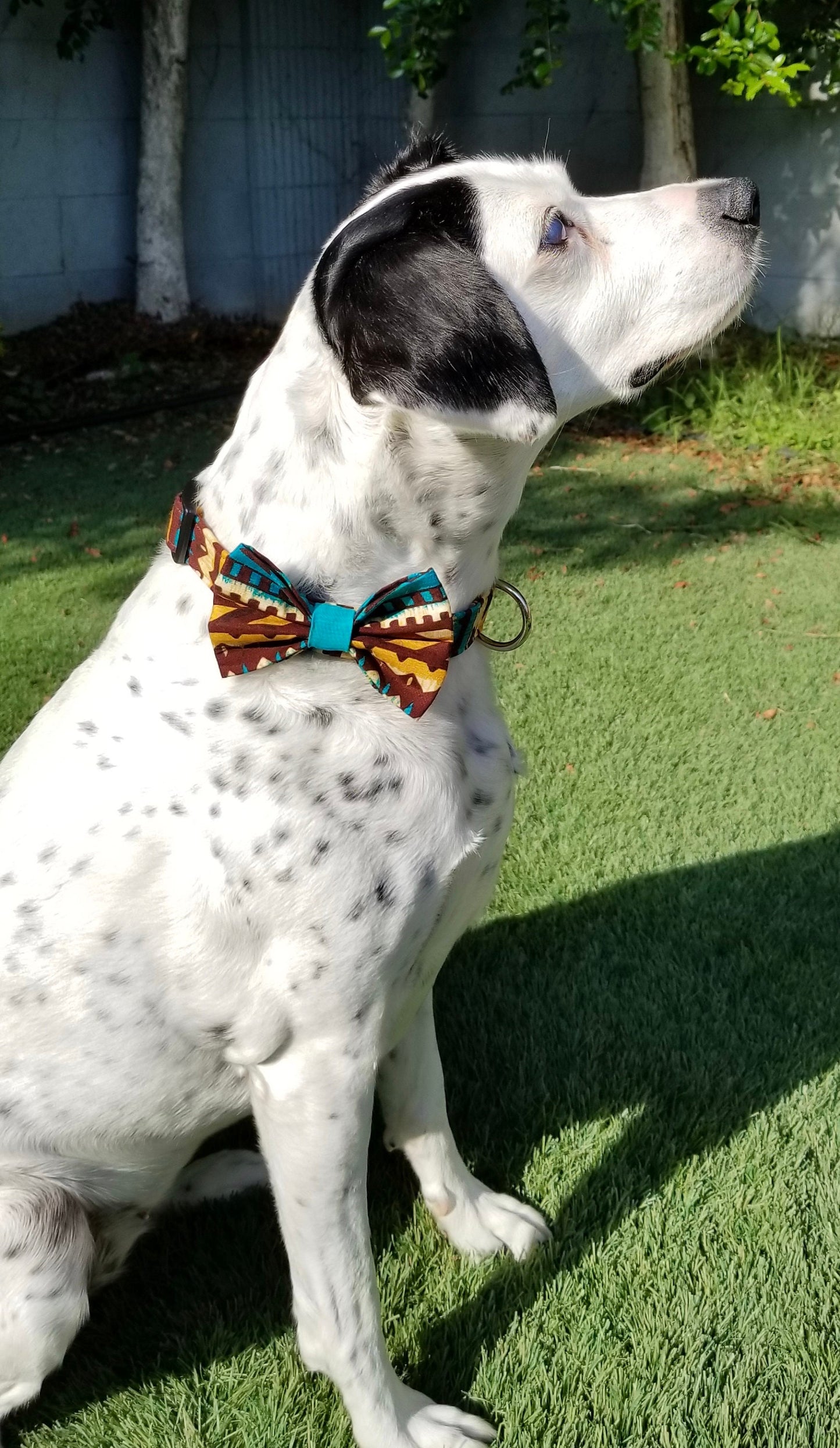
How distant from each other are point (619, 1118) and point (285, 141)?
402 inches

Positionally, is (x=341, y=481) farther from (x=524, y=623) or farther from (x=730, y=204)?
(x=730, y=204)

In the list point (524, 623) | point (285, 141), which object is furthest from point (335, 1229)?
point (285, 141)

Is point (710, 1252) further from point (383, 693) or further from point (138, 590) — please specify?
point (138, 590)

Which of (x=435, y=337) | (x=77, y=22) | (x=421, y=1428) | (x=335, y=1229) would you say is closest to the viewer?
(x=435, y=337)

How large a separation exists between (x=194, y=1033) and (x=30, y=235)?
9.21 metres

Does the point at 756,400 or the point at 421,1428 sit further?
the point at 756,400

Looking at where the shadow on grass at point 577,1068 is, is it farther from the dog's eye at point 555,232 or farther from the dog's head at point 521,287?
the dog's eye at point 555,232

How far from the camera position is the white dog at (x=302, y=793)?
63.4 inches

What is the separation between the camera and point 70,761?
1730 millimetres

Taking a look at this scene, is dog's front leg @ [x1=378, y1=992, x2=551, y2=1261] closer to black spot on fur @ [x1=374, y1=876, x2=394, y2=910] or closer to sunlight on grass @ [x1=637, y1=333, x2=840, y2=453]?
black spot on fur @ [x1=374, y1=876, x2=394, y2=910]

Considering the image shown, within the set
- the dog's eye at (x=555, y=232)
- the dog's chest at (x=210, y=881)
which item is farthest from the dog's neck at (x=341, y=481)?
the dog's eye at (x=555, y=232)

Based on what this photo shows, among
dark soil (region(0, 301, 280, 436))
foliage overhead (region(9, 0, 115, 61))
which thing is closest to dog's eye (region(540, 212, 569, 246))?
dark soil (region(0, 301, 280, 436))

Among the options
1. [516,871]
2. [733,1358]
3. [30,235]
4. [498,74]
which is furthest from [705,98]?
[733,1358]

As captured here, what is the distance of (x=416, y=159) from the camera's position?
2074mm
